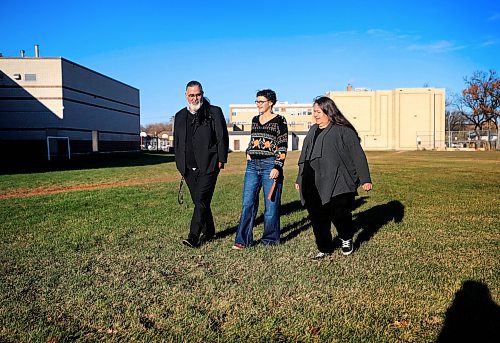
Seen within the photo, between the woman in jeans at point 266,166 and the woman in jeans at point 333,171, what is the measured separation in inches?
20.1

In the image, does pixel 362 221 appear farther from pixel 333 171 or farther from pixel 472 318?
pixel 472 318

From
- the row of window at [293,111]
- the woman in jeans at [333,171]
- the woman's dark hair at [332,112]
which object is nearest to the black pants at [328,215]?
the woman in jeans at [333,171]

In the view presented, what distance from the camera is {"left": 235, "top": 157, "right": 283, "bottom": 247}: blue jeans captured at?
5.55m

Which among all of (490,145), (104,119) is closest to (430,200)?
(104,119)

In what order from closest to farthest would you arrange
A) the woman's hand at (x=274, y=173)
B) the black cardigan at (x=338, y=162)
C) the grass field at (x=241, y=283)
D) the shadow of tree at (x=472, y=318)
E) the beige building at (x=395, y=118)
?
the shadow of tree at (x=472, y=318), the grass field at (x=241, y=283), the black cardigan at (x=338, y=162), the woman's hand at (x=274, y=173), the beige building at (x=395, y=118)

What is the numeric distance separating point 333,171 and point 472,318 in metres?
2.15

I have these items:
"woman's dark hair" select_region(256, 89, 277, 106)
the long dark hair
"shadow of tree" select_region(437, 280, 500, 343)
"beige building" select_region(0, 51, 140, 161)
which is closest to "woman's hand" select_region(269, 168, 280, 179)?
"woman's dark hair" select_region(256, 89, 277, 106)

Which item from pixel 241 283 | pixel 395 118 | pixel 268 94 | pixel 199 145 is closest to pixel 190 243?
pixel 199 145

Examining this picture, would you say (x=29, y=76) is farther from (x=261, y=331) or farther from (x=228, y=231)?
(x=261, y=331)

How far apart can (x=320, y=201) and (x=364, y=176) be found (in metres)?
0.56

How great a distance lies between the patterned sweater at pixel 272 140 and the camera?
5453 mm

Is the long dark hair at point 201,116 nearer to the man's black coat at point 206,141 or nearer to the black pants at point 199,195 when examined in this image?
the man's black coat at point 206,141

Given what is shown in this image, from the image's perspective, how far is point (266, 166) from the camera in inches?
218

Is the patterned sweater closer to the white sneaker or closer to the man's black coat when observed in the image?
the man's black coat
